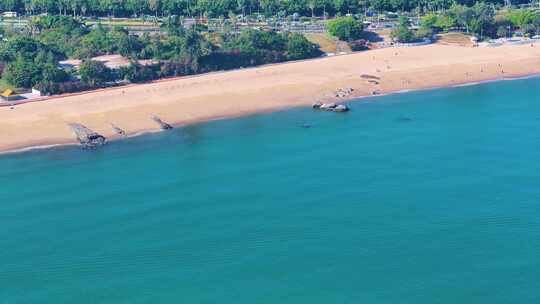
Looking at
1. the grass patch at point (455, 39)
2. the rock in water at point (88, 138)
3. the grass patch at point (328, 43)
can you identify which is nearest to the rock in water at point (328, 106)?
the rock in water at point (88, 138)

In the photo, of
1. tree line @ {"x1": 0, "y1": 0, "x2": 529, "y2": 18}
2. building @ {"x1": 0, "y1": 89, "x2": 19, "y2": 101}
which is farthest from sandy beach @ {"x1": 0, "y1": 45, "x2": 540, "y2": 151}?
tree line @ {"x1": 0, "y1": 0, "x2": 529, "y2": 18}

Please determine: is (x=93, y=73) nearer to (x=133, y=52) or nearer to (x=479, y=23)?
(x=133, y=52)

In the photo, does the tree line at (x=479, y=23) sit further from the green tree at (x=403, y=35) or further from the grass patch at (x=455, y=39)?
the green tree at (x=403, y=35)

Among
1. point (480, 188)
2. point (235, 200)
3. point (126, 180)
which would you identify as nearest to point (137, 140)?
point (126, 180)

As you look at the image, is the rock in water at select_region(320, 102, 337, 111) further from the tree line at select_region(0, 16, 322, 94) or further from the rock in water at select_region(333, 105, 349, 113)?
the tree line at select_region(0, 16, 322, 94)

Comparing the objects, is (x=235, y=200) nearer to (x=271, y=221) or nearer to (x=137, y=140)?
(x=271, y=221)

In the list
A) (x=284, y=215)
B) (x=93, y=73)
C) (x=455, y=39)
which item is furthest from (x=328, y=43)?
(x=284, y=215)
